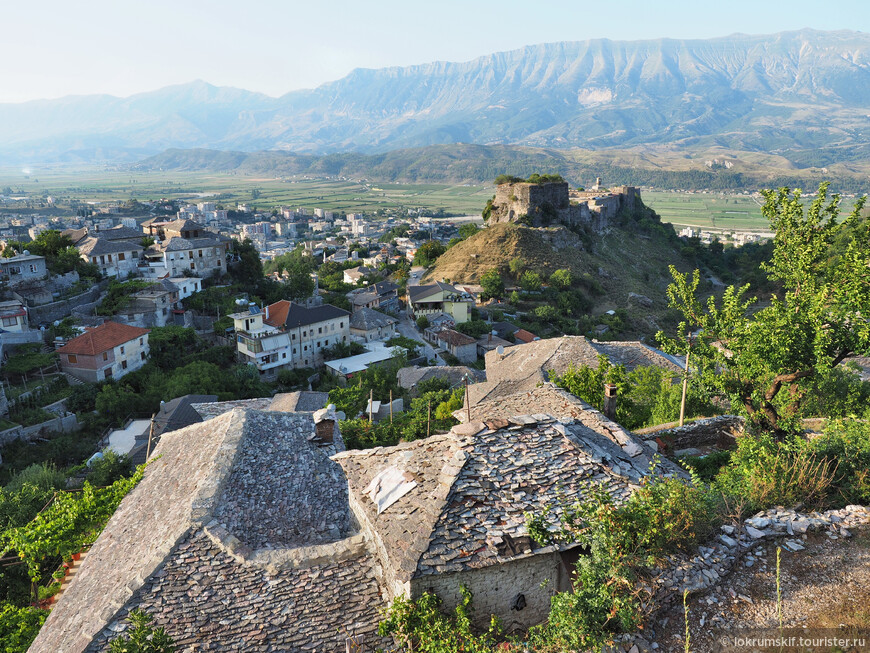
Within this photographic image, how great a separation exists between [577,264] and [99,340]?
43801mm

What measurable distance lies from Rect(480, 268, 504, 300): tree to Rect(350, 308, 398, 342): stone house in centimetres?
1137

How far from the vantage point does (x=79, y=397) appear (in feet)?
91.0

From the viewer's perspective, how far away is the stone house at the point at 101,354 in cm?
2928

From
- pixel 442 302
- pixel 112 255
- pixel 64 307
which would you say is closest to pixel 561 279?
pixel 442 302

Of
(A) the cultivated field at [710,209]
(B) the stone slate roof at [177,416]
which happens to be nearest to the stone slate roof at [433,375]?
(B) the stone slate roof at [177,416]

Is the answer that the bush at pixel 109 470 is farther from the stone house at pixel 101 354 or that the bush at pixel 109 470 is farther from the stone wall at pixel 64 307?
the stone wall at pixel 64 307

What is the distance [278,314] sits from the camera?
126ft

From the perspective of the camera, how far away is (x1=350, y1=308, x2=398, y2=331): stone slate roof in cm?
4300

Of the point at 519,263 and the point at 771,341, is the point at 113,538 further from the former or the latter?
the point at 519,263

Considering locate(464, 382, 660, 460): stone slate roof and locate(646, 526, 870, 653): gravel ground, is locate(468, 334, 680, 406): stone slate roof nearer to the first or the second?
locate(464, 382, 660, 460): stone slate roof

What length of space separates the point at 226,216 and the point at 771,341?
505ft

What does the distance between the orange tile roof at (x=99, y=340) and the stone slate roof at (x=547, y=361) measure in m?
21.1

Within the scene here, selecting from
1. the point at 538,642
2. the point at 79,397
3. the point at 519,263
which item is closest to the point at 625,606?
the point at 538,642

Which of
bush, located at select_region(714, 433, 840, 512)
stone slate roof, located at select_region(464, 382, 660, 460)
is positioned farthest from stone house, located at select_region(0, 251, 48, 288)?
bush, located at select_region(714, 433, 840, 512)
